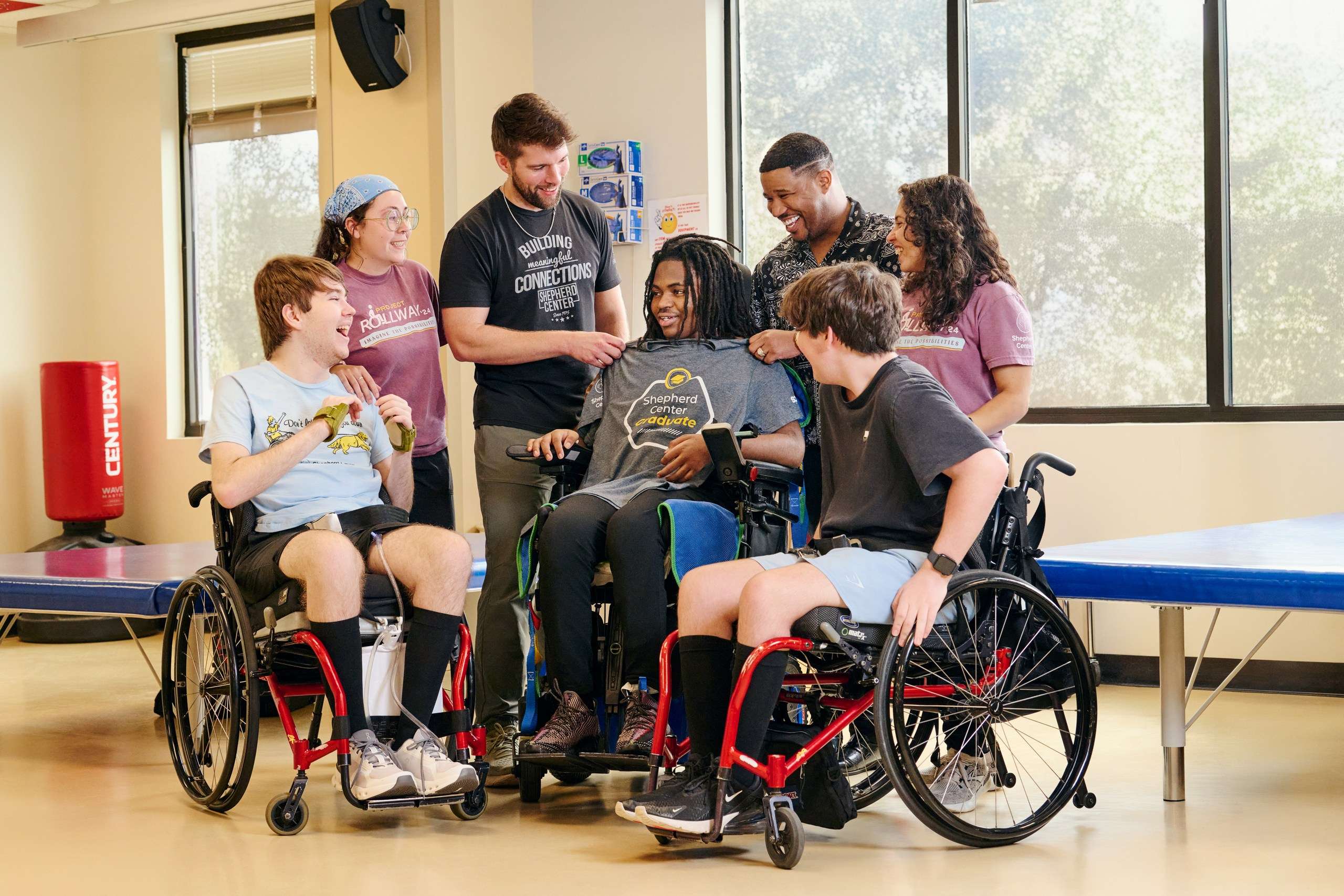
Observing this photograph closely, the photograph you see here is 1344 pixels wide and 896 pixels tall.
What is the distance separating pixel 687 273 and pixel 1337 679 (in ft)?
8.39

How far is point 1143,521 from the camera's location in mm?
4605

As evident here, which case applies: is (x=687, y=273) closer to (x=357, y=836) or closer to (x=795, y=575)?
(x=795, y=575)

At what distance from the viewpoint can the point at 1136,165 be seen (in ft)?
15.6

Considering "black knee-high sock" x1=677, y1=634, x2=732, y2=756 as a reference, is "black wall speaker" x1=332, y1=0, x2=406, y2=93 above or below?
above

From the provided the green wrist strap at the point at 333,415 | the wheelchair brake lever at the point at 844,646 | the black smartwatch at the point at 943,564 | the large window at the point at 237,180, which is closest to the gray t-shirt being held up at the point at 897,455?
the black smartwatch at the point at 943,564

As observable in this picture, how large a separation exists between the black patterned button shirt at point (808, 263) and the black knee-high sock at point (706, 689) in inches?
31.8

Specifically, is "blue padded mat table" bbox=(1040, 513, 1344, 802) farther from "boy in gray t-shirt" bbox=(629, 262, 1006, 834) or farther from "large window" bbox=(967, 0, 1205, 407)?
"large window" bbox=(967, 0, 1205, 407)

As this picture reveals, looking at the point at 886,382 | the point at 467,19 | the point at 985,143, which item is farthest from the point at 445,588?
the point at 467,19

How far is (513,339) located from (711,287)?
0.47 m

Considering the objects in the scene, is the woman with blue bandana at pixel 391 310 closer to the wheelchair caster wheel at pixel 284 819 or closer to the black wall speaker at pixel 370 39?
the wheelchair caster wheel at pixel 284 819

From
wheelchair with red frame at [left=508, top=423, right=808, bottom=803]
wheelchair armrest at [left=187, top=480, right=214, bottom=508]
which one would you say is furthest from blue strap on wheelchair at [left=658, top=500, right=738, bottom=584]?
wheelchair armrest at [left=187, top=480, right=214, bottom=508]

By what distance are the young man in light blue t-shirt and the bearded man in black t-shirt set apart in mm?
253

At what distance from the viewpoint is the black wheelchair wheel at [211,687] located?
2.71 m

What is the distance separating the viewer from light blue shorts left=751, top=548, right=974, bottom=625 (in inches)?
96.0
